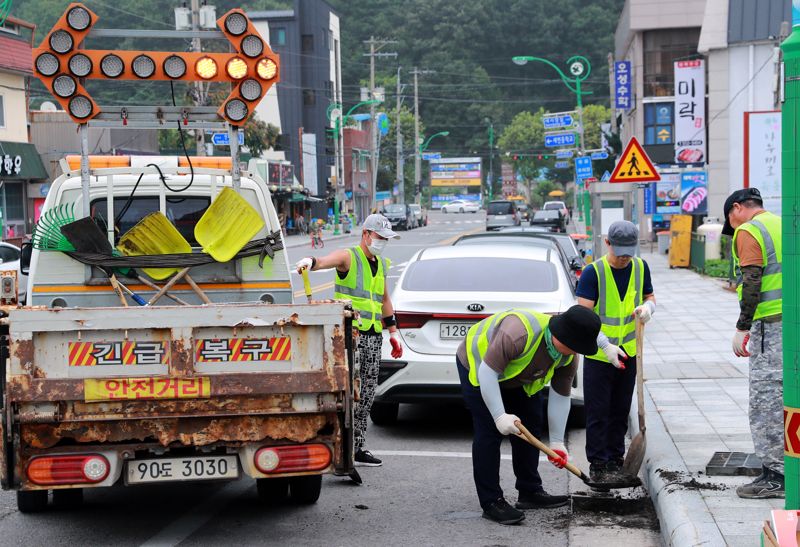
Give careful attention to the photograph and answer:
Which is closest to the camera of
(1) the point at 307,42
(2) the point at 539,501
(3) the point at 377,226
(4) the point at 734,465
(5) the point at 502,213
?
(2) the point at 539,501

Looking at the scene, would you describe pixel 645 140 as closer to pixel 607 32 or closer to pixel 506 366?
pixel 506 366

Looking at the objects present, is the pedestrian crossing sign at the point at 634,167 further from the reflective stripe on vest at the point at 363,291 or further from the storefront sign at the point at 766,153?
the reflective stripe on vest at the point at 363,291

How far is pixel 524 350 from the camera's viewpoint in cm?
636

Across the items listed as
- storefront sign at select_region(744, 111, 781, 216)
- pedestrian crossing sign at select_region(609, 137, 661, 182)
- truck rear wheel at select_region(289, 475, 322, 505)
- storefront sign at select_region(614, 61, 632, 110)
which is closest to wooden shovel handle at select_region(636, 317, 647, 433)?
truck rear wheel at select_region(289, 475, 322, 505)

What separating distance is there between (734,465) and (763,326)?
40.6 inches

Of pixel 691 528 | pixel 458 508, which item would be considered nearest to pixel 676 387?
pixel 458 508

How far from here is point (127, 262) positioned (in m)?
7.54

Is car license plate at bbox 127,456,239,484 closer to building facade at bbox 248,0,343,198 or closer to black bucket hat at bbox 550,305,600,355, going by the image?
black bucket hat at bbox 550,305,600,355

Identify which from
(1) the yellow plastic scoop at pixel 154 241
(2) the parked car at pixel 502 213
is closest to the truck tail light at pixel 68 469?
(1) the yellow plastic scoop at pixel 154 241

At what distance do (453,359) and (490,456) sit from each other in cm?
239

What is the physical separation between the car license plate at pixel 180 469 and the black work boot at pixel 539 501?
196 centimetres

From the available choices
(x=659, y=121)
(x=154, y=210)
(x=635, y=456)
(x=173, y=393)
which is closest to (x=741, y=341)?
(x=635, y=456)

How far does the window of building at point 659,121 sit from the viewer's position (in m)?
49.2

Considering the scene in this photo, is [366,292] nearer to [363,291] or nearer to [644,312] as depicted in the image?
[363,291]
